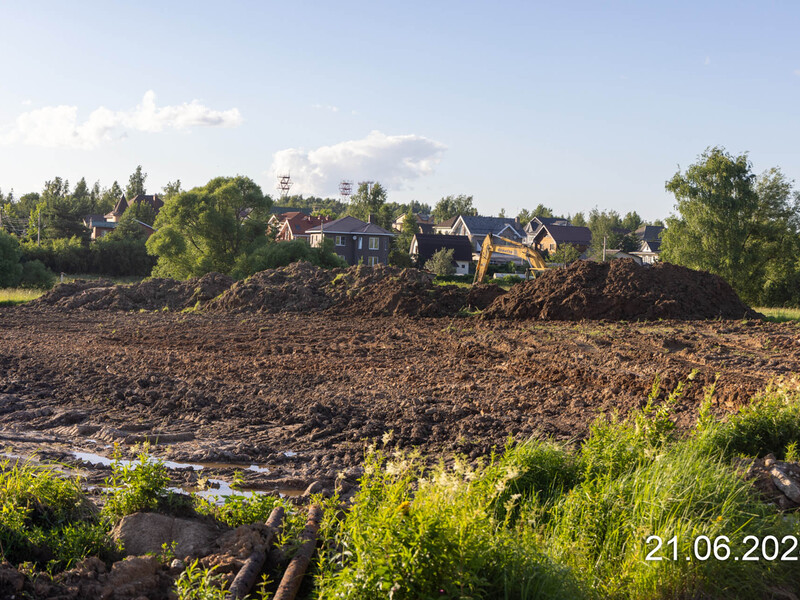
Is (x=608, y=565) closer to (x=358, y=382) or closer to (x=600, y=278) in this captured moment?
(x=358, y=382)

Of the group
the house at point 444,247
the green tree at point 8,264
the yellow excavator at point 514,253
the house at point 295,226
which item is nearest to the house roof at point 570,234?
the house at point 444,247

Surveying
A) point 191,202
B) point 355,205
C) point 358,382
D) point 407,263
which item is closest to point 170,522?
point 358,382

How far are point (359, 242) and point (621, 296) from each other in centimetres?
4464

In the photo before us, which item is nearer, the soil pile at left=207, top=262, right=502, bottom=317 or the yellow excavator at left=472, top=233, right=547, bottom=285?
the soil pile at left=207, top=262, right=502, bottom=317

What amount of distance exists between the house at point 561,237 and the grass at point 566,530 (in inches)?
3281

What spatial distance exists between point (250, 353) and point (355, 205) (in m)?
83.0

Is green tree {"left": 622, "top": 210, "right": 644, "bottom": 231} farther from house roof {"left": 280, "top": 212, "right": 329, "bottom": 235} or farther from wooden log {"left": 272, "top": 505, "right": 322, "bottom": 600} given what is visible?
wooden log {"left": 272, "top": 505, "right": 322, "bottom": 600}

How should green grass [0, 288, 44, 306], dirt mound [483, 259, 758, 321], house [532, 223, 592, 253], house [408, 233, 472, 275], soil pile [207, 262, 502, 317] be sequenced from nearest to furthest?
dirt mound [483, 259, 758, 321] < soil pile [207, 262, 502, 317] < green grass [0, 288, 44, 306] < house [408, 233, 472, 275] < house [532, 223, 592, 253]

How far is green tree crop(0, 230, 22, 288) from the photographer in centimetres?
4022

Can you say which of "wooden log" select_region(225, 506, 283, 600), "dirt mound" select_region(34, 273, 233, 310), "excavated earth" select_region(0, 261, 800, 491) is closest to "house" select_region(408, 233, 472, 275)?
"dirt mound" select_region(34, 273, 233, 310)

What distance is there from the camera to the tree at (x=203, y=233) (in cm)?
4322

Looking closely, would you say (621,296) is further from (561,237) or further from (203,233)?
(561,237)

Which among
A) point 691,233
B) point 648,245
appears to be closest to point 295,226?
point 648,245

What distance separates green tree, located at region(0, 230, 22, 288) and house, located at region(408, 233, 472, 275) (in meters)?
36.3
